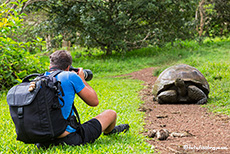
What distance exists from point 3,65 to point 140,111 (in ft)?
13.0

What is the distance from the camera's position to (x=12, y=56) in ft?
23.4

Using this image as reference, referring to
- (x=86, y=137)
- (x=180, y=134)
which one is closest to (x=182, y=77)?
(x=180, y=134)

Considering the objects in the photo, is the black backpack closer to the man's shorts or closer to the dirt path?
the man's shorts

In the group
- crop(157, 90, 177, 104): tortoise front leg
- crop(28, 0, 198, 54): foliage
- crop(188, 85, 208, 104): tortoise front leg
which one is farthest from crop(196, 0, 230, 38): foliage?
crop(157, 90, 177, 104): tortoise front leg

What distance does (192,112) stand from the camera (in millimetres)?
4871

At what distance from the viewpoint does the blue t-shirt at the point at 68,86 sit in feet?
8.80

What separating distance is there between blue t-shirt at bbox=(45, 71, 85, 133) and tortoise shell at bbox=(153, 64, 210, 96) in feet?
10.6

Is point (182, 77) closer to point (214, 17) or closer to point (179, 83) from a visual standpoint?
point (179, 83)

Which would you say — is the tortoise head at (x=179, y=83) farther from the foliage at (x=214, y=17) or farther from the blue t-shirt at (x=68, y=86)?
the foliage at (x=214, y=17)

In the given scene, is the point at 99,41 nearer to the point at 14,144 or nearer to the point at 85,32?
the point at 85,32

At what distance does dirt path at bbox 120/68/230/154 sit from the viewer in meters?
3.04

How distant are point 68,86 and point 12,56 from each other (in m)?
A: 5.04

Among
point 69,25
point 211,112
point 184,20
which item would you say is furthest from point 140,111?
point 184,20

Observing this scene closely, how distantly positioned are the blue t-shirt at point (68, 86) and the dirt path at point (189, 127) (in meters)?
1.14
